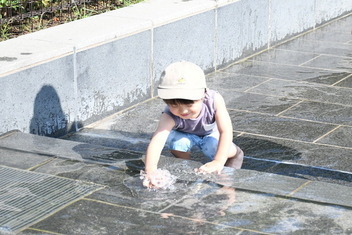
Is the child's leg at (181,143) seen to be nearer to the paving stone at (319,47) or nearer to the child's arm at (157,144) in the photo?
the child's arm at (157,144)

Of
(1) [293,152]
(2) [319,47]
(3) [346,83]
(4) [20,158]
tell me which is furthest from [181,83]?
(2) [319,47]

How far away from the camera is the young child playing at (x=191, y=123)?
4.48m

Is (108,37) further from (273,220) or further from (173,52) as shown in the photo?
(273,220)

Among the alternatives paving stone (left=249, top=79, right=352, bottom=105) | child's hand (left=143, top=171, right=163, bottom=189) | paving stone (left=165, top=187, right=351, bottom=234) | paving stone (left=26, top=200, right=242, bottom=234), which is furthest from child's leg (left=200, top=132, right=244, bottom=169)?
paving stone (left=249, top=79, right=352, bottom=105)

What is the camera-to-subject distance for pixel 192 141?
513cm

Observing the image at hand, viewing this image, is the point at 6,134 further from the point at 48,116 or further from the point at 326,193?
the point at 326,193

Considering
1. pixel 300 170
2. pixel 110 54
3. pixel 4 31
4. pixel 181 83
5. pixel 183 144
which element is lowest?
pixel 300 170

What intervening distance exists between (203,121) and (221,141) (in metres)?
0.27

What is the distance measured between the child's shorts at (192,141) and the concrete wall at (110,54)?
1.17 m

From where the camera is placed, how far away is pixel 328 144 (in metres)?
5.84

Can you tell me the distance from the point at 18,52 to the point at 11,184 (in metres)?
1.58

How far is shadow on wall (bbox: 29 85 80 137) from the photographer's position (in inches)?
227

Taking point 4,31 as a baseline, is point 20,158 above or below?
below

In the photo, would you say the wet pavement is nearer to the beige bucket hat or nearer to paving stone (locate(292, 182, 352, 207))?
paving stone (locate(292, 182, 352, 207))
